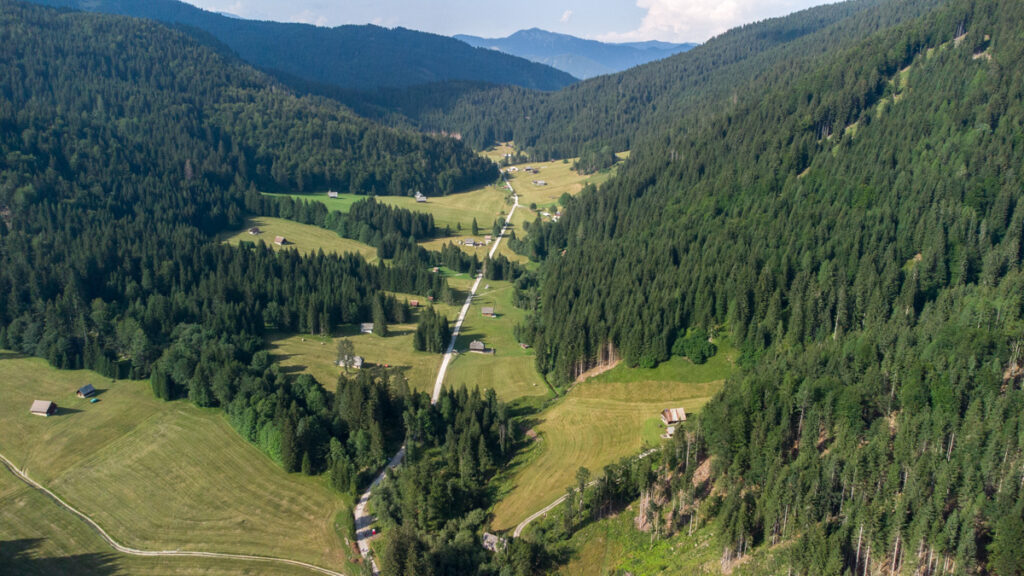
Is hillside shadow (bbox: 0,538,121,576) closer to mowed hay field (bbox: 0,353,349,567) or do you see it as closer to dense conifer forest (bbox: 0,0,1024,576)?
mowed hay field (bbox: 0,353,349,567)

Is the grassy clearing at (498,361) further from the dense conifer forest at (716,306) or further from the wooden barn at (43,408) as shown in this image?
the wooden barn at (43,408)

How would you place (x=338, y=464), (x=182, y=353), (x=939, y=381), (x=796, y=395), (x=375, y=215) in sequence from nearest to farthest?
(x=939, y=381), (x=796, y=395), (x=338, y=464), (x=182, y=353), (x=375, y=215)

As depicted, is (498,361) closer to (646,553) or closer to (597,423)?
(597,423)

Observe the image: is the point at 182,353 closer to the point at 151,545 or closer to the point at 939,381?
the point at 151,545

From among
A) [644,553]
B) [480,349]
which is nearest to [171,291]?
[480,349]

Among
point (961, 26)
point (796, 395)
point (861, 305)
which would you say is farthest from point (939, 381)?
point (961, 26)
